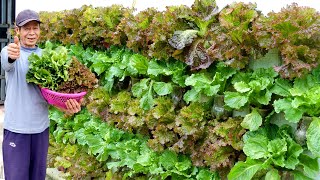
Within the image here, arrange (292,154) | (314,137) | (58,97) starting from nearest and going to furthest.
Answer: (314,137) < (292,154) < (58,97)

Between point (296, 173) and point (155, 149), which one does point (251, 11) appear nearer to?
point (296, 173)

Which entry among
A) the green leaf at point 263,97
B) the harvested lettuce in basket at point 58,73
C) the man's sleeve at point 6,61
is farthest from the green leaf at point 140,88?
the green leaf at point 263,97

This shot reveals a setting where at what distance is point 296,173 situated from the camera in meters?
2.65

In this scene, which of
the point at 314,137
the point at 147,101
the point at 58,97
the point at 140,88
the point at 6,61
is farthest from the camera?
the point at 140,88

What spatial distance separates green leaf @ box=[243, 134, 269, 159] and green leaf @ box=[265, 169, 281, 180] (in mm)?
100

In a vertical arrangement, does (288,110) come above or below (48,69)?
above

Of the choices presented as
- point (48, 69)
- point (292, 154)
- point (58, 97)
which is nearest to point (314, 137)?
point (292, 154)

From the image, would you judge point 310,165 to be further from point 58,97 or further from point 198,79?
A: point 58,97

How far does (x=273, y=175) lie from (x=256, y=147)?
18 centimetres

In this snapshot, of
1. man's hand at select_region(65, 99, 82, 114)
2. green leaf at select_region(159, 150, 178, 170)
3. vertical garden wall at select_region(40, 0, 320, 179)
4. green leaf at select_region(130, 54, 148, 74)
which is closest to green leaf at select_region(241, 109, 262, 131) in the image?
vertical garden wall at select_region(40, 0, 320, 179)

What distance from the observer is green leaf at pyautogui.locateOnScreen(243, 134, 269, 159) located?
265 cm

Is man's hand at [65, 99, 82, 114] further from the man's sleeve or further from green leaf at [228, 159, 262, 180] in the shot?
green leaf at [228, 159, 262, 180]

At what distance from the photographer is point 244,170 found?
2.70m

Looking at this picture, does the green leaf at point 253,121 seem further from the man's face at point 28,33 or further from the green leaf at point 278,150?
the man's face at point 28,33
